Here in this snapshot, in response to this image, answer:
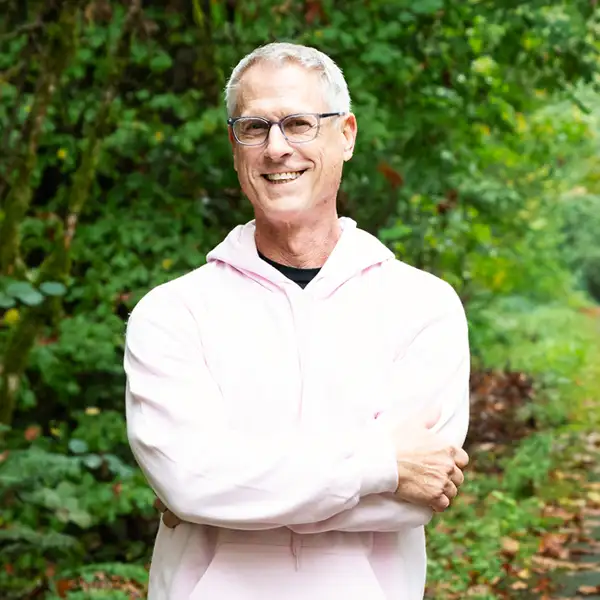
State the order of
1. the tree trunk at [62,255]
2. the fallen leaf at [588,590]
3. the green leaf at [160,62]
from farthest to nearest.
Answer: the fallen leaf at [588,590], the green leaf at [160,62], the tree trunk at [62,255]

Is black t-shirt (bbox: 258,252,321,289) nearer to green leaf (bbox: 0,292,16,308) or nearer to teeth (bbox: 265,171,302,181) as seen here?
teeth (bbox: 265,171,302,181)

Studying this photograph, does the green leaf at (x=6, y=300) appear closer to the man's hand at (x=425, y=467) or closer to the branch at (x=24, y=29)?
the branch at (x=24, y=29)

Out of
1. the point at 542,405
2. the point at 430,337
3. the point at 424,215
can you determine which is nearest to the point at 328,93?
the point at 430,337

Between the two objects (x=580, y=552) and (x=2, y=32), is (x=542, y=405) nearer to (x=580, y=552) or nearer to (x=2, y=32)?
(x=580, y=552)

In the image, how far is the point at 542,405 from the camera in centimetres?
1233

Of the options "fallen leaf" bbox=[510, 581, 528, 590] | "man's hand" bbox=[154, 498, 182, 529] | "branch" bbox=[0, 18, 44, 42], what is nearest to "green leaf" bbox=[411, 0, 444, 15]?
"branch" bbox=[0, 18, 44, 42]

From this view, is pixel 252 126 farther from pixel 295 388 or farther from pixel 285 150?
pixel 295 388

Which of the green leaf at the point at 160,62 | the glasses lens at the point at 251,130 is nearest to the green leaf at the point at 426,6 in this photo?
the green leaf at the point at 160,62

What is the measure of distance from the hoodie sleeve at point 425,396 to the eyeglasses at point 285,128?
50cm

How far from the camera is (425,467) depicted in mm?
2426

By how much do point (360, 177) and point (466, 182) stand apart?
279cm

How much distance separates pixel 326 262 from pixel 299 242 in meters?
0.08

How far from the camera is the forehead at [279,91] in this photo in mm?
2521

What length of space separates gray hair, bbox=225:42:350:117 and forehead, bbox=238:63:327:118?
0.05ft
